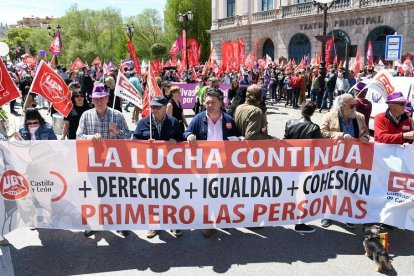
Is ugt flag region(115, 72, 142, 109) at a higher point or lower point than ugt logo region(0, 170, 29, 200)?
higher

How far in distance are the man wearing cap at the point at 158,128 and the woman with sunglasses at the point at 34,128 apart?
1.21 meters

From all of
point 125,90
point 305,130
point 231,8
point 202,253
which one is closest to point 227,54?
point 125,90

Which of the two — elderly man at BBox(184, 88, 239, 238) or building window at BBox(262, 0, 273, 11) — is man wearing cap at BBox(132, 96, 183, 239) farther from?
building window at BBox(262, 0, 273, 11)

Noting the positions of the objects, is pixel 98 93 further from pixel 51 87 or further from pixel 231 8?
pixel 231 8

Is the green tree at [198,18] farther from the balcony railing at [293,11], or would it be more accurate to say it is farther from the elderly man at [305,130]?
the elderly man at [305,130]

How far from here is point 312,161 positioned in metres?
4.80

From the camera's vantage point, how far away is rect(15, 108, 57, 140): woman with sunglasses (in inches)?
209

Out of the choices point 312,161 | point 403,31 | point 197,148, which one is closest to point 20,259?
point 197,148

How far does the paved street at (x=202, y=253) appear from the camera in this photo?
4.23 metres

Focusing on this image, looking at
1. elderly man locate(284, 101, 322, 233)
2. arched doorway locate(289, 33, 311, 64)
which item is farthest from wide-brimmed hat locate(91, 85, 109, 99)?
arched doorway locate(289, 33, 311, 64)

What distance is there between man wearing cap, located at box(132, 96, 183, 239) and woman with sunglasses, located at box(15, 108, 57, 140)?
3.99ft

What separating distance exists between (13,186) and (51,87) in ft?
5.27

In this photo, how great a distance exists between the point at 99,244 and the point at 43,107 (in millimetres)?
15434

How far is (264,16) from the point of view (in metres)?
37.3
